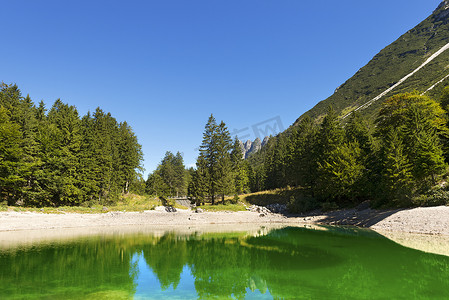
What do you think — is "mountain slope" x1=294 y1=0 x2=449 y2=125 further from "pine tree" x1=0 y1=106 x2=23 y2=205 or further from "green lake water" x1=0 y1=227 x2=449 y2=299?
"pine tree" x1=0 y1=106 x2=23 y2=205

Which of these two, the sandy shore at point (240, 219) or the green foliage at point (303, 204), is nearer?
the sandy shore at point (240, 219)

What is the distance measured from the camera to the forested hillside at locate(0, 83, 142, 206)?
3466 centimetres

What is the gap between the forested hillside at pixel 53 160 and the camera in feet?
114

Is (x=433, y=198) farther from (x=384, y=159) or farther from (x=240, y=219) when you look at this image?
(x=240, y=219)

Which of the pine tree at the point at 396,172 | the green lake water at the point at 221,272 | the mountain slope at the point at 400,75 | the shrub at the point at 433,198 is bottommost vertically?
the green lake water at the point at 221,272

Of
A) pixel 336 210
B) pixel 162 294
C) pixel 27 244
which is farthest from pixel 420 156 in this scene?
pixel 27 244

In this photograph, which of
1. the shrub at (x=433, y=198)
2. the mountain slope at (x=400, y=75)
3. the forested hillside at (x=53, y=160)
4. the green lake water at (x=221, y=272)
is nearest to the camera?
the green lake water at (x=221, y=272)

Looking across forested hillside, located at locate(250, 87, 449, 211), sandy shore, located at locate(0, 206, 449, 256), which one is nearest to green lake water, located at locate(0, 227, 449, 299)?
sandy shore, located at locate(0, 206, 449, 256)

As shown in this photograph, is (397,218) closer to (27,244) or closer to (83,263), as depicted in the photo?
(83,263)

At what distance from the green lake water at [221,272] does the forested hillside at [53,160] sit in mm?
21125

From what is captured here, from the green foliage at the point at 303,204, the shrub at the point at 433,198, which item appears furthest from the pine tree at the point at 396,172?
the green foliage at the point at 303,204

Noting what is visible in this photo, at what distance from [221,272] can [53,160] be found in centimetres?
3794

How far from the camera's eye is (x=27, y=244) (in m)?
19.7

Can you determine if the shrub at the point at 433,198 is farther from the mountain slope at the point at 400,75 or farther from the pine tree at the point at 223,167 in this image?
the mountain slope at the point at 400,75
